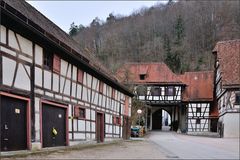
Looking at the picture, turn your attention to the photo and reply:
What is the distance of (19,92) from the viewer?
12.3 meters

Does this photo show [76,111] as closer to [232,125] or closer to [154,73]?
[232,125]

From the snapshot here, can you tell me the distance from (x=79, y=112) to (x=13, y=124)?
281 inches

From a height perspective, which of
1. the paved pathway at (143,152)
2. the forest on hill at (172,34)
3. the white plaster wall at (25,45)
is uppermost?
the forest on hill at (172,34)

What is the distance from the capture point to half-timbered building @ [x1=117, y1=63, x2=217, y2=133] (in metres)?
52.5

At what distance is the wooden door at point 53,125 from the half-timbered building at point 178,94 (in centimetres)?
3269

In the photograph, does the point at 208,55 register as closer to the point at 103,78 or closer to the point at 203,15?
the point at 203,15

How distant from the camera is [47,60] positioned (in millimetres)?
15094


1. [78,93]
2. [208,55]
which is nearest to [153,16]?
[208,55]

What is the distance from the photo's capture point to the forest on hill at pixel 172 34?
7706 centimetres

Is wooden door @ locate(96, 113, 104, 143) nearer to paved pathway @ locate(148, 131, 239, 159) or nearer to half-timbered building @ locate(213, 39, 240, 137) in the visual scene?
paved pathway @ locate(148, 131, 239, 159)

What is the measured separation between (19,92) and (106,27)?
253ft

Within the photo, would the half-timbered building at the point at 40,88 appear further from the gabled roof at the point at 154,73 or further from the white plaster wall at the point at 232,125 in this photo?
the gabled roof at the point at 154,73

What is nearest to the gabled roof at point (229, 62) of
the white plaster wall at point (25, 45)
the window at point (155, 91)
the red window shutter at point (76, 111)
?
the window at point (155, 91)

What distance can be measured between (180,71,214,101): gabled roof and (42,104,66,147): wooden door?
38821mm
